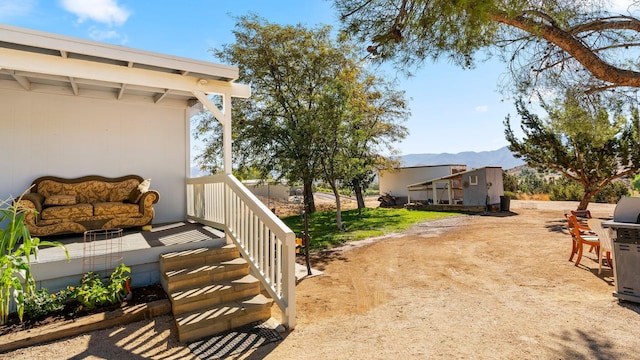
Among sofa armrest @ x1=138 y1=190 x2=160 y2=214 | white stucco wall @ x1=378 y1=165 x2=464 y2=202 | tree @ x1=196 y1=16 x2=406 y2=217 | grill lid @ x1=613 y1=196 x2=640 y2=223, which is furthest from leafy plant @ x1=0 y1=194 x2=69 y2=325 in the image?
white stucco wall @ x1=378 y1=165 x2=464 y2=202

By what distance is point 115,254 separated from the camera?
373 cm

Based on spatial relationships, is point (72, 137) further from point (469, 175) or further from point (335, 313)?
point (469, 175)

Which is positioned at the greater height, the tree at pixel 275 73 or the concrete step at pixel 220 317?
the tree at pixel 275 73

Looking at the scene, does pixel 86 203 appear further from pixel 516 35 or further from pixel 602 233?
pixel 602 233

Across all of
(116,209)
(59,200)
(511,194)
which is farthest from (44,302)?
(511,194)

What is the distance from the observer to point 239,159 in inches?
483

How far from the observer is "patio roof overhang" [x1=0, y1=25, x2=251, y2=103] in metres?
3.45

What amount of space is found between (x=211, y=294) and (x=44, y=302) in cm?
167

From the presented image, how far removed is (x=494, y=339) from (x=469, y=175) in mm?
12956

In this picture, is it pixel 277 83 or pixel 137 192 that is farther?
pixel 277 83

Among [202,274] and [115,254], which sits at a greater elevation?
[115,254]

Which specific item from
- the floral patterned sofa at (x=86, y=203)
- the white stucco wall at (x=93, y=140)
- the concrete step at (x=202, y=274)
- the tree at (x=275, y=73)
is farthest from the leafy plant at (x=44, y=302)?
the tree at (x=275, y=73)

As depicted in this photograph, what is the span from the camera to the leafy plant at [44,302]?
321 centimetres

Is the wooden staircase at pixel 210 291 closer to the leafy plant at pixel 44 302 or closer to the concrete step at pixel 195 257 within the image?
the concrete step at pixel 195 257
